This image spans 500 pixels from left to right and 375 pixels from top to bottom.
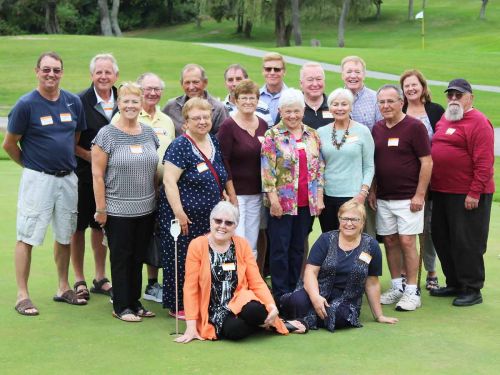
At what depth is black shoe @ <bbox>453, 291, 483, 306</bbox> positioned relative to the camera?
643 centimetres

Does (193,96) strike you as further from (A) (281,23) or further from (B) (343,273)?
(A) (281,23)

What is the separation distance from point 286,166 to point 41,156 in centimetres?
182

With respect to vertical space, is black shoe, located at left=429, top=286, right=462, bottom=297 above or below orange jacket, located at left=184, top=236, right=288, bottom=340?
below

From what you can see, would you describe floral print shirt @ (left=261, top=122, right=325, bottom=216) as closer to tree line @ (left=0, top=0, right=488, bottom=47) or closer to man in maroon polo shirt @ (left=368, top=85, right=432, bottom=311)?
man in maroon polo shirt @ (left=368, top=85, right=432, bottom=311)

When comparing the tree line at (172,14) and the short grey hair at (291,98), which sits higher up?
the short grey hair at (291,98)

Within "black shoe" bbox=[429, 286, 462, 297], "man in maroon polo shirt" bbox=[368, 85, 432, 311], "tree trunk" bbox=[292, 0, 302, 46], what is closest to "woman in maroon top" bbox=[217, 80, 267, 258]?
"man in maroon polo shirt" bbox=[368, 85, 432, 311]

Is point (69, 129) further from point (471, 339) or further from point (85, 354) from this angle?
point (471, 339)

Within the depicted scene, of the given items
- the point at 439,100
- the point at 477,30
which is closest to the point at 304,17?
the point at 477,30

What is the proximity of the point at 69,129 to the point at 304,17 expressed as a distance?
1912 inches

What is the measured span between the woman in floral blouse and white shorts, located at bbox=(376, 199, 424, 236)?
21.5 inches

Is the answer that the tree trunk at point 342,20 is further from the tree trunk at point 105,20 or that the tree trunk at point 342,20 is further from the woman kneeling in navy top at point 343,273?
the woman kneeling in navy top at point 343,273

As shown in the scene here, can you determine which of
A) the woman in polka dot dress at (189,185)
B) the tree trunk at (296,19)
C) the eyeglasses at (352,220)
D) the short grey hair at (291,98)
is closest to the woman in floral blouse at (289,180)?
the short grey hair at (291,98)

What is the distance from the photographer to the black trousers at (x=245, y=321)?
17.6 ft

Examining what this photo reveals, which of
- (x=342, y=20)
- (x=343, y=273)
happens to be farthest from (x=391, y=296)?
(x=342, y=20)
